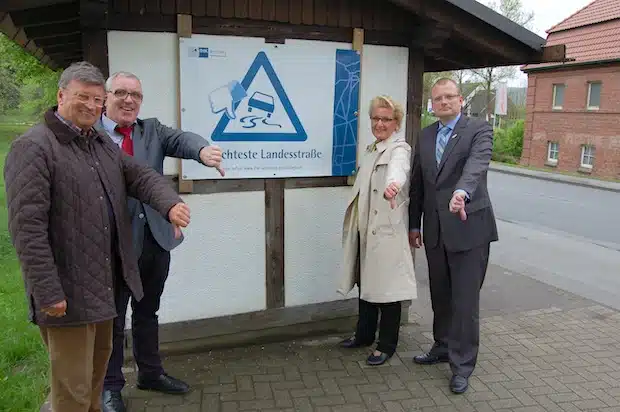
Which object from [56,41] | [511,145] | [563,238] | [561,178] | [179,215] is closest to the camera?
[179,215]

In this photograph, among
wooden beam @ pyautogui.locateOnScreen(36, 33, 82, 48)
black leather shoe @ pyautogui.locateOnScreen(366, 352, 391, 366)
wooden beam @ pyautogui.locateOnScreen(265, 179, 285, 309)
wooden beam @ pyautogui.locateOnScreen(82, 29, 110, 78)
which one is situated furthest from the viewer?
wooden beam @ pyautogui.locateOnScreen(36, 33, 82, 48)

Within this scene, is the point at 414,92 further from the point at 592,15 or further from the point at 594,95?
the point at 592,15

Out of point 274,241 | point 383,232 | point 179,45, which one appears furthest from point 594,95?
point 179,45

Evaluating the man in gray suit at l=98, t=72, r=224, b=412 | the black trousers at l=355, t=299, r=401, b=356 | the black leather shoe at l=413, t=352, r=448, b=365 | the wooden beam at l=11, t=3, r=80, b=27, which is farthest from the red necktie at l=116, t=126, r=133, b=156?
the black leather shoe at l=413, t=352, r=448, b=365

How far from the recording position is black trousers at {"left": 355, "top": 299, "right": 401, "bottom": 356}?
4.18 meters

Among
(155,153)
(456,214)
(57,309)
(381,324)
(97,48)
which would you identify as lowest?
(381,324)

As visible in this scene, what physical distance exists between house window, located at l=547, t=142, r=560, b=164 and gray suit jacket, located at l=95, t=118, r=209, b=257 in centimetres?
2407

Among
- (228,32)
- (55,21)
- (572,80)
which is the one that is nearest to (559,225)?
(228,32)

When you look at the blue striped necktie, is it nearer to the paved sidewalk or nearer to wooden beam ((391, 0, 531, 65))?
wooden beam ((391, 0, 531, 65))

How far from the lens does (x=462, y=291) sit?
12.8ft

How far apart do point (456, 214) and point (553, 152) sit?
2336cm

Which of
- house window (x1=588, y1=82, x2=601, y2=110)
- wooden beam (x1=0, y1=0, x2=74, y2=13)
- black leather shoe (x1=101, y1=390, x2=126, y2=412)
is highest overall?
house window (x1=588, y1=82, x2=601, y2=110)

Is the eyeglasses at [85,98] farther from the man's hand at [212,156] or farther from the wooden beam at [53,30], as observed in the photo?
the wooden beam at [53,30]

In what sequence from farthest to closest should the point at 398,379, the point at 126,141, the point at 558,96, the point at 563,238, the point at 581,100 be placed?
the point at 558,96 → the point at 581,100 → the point at 563,238 → the point at 398,379 → the point at 126,141
